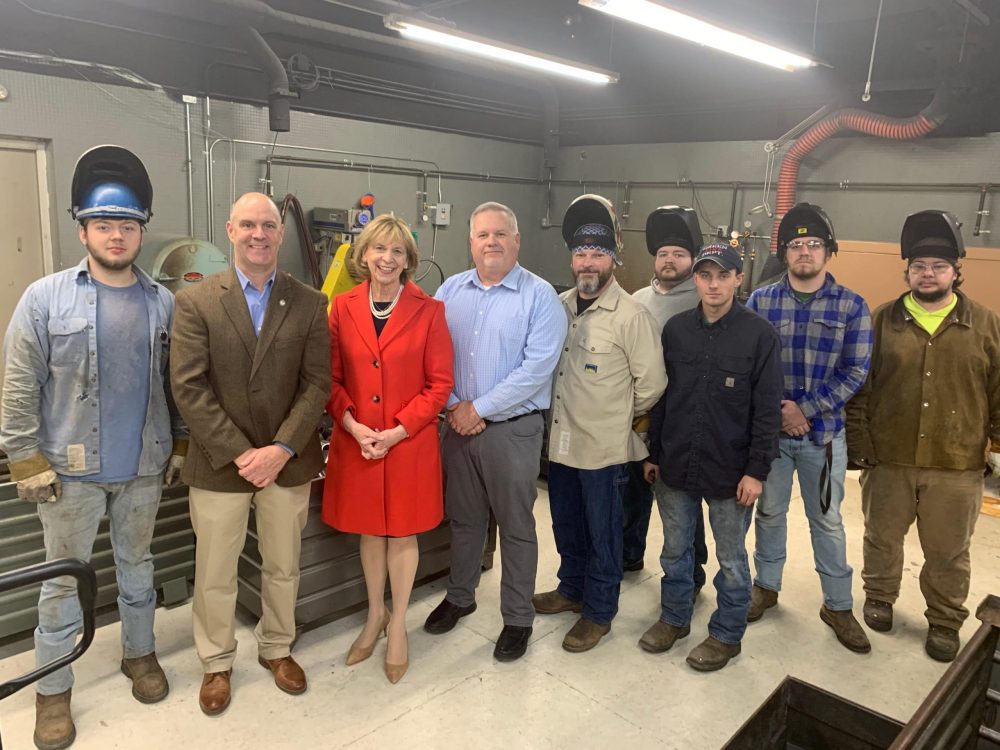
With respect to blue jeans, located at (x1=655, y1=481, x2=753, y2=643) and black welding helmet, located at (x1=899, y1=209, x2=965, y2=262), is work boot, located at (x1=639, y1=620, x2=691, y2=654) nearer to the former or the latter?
blue jeans, located at (x1=655, y1=481, x2=753, y2=643)

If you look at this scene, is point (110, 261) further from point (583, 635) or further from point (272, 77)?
point (272, 77)

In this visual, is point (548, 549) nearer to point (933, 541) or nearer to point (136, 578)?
point (933, 541)

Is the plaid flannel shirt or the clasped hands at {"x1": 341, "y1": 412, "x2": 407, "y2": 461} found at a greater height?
the plaid flannel shirt

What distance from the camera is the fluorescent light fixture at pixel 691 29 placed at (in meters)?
3.51

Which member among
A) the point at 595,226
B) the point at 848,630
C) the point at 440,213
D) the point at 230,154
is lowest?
the point at 848,630

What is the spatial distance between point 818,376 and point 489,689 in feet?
5.85

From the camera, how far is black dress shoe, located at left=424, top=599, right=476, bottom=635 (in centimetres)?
309

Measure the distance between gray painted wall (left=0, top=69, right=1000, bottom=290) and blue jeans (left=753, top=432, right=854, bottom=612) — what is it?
3508 mm

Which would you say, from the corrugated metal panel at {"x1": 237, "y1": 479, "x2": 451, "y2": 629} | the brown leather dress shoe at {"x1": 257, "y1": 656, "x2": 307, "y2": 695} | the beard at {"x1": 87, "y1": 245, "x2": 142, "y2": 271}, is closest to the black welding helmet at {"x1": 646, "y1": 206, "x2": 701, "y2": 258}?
the corrugated metal panel at {"x1": 237, "y1": 479, "x2": 451, "y2": 629}

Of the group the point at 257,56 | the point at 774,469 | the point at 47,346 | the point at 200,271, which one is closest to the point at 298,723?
the point at 47,346

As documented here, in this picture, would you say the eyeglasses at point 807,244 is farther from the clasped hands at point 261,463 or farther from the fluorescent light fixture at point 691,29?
the clasped hands at point 261,463

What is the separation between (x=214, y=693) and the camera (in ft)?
8.32

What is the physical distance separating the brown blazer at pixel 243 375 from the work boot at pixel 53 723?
853mm

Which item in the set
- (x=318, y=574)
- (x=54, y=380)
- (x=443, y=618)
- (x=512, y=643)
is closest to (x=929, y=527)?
(x=512, y=643)
